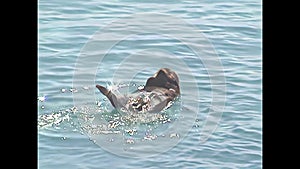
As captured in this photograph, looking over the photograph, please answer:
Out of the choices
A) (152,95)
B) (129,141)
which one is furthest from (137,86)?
(129,141)

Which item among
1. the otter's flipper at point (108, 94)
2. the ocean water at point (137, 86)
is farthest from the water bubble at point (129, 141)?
the otter's flipper at point (108, 94)

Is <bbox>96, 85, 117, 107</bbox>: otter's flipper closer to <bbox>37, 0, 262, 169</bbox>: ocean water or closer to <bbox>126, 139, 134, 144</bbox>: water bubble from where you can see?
<bbox>37, 0, 262, 169</bbox>: ocean water

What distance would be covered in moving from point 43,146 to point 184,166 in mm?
418

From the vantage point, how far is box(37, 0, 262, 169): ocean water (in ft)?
5.01

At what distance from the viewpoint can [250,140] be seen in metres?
1.63

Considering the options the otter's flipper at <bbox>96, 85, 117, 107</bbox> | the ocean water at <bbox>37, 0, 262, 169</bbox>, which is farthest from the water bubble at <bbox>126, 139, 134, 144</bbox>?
the otter's flipper at <bbox>96, 85, 117, 107</bbox>

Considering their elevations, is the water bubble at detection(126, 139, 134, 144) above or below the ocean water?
below

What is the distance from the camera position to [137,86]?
5.16 ft

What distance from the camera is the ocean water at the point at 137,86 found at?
1.53 metres

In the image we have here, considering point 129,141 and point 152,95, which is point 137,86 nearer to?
point 152,95

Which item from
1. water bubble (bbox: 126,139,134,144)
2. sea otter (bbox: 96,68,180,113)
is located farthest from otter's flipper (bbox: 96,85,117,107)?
water bubble (bbox: 126,139,134,144)

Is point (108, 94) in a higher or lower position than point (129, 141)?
higher
